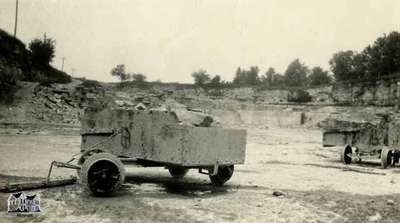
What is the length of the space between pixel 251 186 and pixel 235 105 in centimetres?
3583

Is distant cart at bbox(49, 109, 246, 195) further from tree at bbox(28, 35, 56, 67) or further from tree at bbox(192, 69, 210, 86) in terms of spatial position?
tree at bbox(192, 69, 210, 86)

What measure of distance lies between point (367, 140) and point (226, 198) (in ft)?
30.2

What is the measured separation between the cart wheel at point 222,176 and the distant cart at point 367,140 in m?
6.88

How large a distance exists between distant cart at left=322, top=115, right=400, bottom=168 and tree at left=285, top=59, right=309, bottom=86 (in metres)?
69.5

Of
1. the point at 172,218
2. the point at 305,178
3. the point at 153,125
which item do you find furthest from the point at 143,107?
the point at 305,178

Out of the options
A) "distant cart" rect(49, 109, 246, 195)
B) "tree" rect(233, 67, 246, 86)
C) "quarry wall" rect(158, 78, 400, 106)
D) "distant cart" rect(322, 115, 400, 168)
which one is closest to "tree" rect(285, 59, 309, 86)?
"tree" rect(233, 67, 246, 86)

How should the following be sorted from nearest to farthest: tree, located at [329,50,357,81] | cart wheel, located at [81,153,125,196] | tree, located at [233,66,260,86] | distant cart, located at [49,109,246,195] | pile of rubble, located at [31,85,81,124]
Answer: cart wheel, located at [81,153,125,196]
distant cart, located at [49,109,246,195]
pile of rubble, located at [31,85,81,124]
tree, located at [329,50,357,81]
tree, located at [233,66,260,86]

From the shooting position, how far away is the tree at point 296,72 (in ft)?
278

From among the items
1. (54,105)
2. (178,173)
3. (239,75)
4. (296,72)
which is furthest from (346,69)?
(178,173)

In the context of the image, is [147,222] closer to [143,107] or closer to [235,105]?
[143,107]

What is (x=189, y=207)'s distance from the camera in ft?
21.3

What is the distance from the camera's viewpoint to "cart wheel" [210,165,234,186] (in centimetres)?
881

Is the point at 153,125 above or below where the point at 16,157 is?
above

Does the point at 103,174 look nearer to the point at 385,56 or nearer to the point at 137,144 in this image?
the point at 137,144
